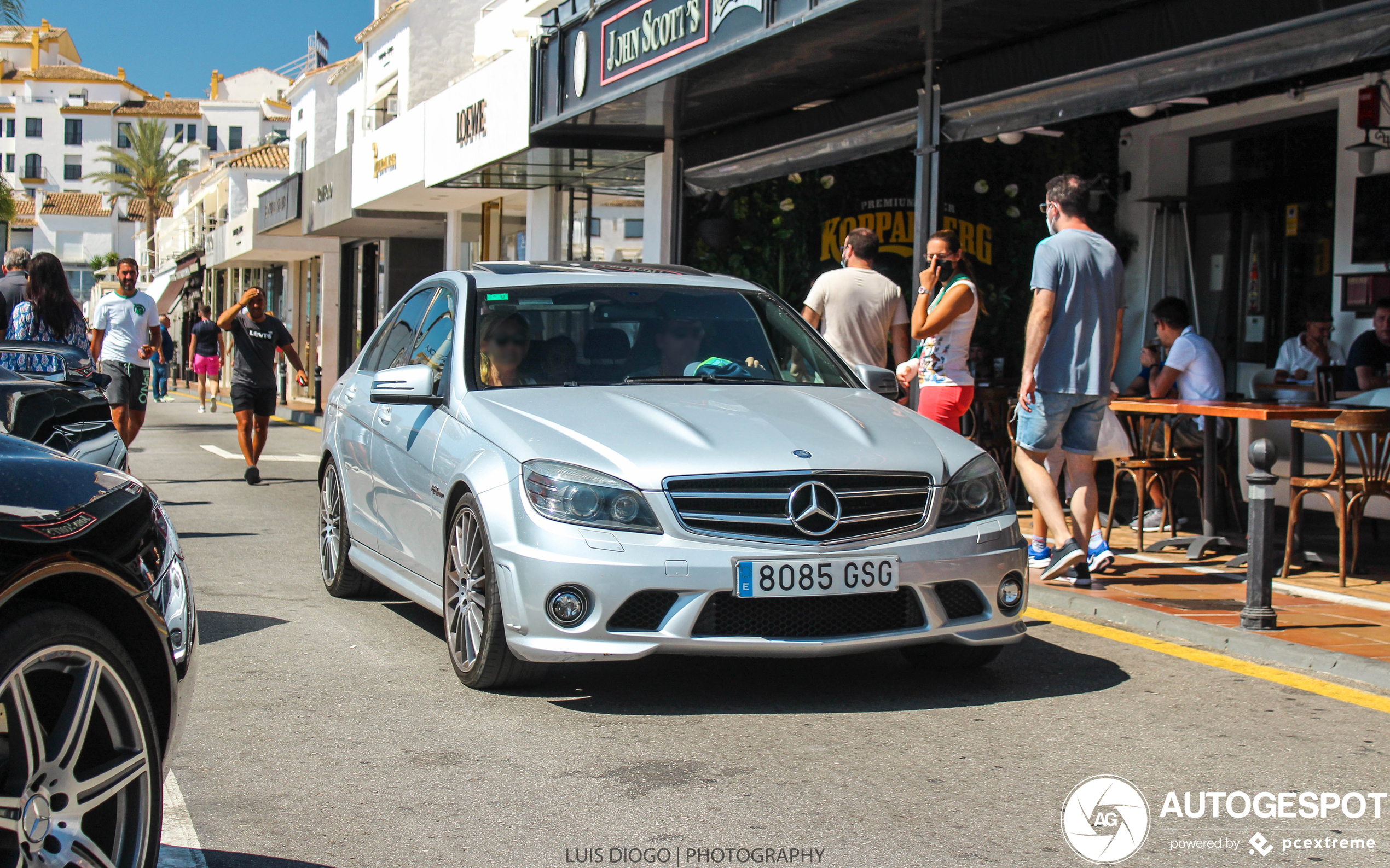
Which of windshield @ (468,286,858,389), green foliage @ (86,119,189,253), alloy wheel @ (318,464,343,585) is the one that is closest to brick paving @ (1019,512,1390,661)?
windshield @ (468,286,858,389)

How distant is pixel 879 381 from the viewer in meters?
6.15

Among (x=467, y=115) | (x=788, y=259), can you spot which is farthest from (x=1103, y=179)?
(x=467, y=115)

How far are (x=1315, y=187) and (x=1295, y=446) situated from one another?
19.0 ft

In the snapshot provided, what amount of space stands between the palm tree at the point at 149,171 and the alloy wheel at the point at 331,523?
3697 inches

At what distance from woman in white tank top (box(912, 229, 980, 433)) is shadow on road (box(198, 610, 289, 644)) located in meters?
3.79

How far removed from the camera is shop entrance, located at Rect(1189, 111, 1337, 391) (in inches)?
509

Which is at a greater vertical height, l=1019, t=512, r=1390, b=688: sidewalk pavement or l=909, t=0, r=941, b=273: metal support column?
l=909, t=0, r=941, b=273: metal support column

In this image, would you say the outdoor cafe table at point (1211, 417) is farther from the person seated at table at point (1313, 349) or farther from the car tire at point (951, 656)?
the person seated at table at point (1313, 349)

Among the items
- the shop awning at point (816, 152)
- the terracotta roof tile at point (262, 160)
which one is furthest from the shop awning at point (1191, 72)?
the terracotta roof tile at point (262, 160)

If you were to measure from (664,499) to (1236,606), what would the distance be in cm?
356

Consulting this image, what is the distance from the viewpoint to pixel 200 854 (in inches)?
137

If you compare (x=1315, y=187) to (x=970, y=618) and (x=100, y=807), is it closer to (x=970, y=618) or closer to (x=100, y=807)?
(x=970, y=618)

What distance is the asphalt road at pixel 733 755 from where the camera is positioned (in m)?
3.59

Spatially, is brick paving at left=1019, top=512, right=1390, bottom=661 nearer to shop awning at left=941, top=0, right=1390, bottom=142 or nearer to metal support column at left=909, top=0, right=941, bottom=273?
metal support column at left=909, top=0, right=941, bottom=273
